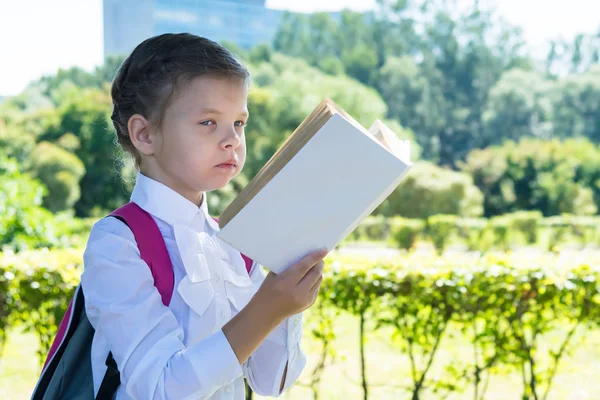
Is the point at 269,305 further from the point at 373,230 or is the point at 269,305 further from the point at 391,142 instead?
the point at 373,230

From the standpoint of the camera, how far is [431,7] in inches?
1545

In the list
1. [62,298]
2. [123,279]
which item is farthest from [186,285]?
[62,298]

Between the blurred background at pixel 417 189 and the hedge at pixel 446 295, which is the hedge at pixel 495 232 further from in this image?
the hedge at pixel 446 295

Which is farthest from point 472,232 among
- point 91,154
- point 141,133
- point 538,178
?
point 141,133

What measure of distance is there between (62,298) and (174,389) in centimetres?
238

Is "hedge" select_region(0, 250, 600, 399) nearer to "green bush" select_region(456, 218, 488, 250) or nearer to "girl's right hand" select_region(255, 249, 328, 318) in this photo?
"girl's right hand" select_region(255, 249, 328, 318)

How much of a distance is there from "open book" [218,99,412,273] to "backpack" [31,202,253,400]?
0.51 feet

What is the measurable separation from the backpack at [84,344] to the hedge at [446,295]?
202 centimetres

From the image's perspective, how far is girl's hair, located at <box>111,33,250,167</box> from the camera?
106cm

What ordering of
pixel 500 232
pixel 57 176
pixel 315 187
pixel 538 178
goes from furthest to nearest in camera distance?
pixel 538 178 < pixel 57 176 < pixel 500 232 < pixel 315 187

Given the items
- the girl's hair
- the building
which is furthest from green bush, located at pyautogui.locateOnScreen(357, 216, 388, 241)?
the building

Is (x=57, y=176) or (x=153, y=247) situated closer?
(x=153, y=247)

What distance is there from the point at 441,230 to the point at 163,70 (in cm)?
1383

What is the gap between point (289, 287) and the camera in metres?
0.95
